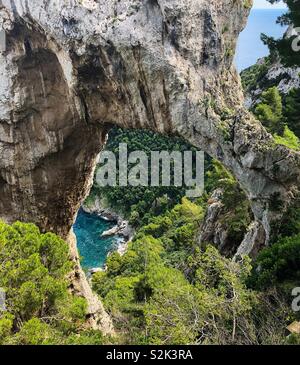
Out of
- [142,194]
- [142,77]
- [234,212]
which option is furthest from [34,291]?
[142,194]

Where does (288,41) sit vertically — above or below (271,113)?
above

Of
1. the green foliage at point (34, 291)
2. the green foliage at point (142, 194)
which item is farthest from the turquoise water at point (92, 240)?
the green foliage at point (34, 291)

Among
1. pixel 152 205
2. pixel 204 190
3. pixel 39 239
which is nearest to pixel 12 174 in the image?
pixel 39 239

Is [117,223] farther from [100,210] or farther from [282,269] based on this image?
[282,269]

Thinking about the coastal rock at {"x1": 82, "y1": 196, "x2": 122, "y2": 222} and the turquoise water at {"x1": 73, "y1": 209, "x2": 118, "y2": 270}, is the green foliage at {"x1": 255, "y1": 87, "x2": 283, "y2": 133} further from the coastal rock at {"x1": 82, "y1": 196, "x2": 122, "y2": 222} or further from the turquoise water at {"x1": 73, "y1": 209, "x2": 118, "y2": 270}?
the coastal rock at {"x1": 82, "y1": 196, "x2": 122, "y2": 222}

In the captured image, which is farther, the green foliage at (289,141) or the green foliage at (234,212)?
the green foliage at (234,212)

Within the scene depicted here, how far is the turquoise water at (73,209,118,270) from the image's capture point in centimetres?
4503

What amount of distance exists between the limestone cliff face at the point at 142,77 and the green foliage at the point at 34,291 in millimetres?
5776

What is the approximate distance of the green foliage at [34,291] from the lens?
939 centimetres

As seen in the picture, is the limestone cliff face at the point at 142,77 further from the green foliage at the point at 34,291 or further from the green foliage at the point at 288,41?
the green foliage at the point at 34,291

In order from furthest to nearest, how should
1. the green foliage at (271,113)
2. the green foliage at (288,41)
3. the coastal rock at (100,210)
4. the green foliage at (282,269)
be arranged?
the coastal rock at (100,210)
the green foliage at (271,113)
the green foliage at (288,41)
the green foliage at (282,269)

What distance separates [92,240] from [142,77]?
36.5 m

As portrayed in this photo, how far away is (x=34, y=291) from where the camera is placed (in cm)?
1009

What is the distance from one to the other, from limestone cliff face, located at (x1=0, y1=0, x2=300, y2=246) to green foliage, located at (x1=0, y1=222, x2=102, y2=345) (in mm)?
5776
